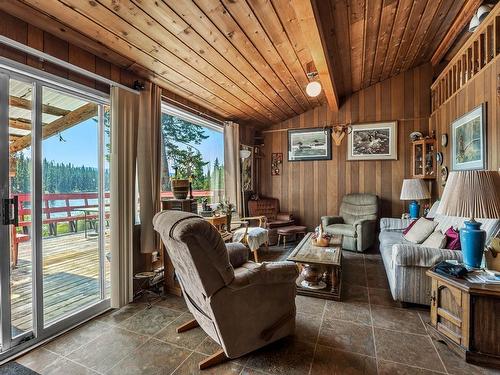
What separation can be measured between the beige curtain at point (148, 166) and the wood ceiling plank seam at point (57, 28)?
47 cm

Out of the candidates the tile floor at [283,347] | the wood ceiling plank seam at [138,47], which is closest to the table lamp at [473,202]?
the tile floor at [283,347]

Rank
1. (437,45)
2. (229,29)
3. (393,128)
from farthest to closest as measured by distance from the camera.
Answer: (393,128) → (437,45) → (229,29)

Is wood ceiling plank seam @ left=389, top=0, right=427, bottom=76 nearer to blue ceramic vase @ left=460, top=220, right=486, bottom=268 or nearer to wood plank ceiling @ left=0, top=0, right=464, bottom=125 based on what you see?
wood plank ceiling @ left=0, top=0, right=464, bottom=125

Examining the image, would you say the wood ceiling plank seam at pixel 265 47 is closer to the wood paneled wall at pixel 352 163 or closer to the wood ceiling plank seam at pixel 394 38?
the wood ceiling plank seam at pixel 394 38

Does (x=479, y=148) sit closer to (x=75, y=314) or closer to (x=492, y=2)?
(x=492, y=2)

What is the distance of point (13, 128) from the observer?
1.94 meters

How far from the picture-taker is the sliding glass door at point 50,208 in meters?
1.89

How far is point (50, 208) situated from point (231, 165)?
2.89 metres

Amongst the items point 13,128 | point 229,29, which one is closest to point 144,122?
point 13,128

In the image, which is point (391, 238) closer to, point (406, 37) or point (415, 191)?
point (415, 191)

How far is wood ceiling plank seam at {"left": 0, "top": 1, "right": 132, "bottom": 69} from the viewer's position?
168 cm

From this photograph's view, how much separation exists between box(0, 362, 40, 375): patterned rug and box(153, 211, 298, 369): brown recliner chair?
1103 millimetres

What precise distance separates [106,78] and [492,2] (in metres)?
4.10

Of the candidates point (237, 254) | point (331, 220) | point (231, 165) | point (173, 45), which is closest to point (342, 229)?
point (331, 220)
